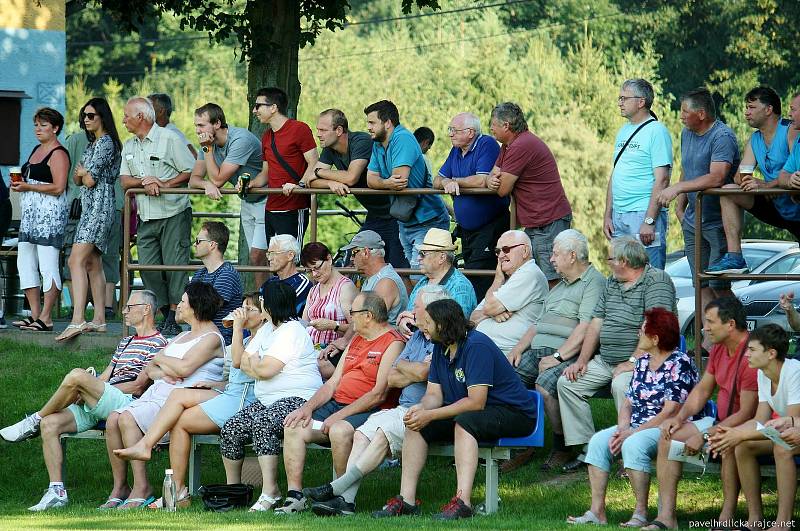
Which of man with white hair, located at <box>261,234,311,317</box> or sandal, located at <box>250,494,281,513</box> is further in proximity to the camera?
man with white hair, located at <box>261,234,311,317</box>

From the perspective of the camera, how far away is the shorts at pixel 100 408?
33.8ft

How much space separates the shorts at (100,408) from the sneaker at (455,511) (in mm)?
2751

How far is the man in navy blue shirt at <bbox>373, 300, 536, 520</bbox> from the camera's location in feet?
29.4

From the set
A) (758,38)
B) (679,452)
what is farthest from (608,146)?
(679,452)

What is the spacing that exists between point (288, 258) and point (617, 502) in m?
3.35

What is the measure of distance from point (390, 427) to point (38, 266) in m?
5.42

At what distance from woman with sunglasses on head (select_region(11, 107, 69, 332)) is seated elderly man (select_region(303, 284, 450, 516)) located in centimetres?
480

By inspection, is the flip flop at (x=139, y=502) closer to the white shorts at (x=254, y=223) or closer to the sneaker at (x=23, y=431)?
the sneaker at (x=23, y=431)

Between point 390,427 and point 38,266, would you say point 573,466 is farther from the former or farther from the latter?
point 38,266

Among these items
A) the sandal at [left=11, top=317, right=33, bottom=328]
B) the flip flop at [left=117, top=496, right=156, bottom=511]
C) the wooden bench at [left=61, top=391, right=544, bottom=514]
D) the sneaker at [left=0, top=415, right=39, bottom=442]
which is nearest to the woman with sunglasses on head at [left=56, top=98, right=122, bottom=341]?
the sandal at [left=11, top=317, right=33, bottom=328]

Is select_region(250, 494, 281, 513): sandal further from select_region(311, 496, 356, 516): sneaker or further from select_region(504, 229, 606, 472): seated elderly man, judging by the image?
select_region(504, 229, 606, 472): seated elderly man

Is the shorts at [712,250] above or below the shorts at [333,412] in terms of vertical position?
above

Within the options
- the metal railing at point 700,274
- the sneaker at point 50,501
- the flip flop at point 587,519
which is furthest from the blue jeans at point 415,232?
A: the flip flop at point 587,519

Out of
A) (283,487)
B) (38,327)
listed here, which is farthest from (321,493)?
(38,327)
